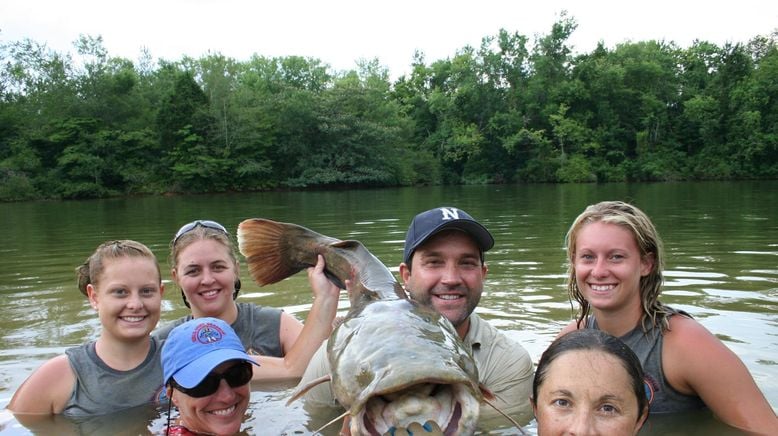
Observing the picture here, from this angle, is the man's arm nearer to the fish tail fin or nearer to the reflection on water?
the reflection on water

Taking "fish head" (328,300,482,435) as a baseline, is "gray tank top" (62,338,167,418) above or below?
below

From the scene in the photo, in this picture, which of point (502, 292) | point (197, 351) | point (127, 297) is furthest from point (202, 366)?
point (502, 292)

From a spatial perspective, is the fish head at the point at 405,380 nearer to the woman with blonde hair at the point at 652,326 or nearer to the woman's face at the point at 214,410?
the woman's face at the point at 214,410

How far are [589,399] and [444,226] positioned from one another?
3.56ft

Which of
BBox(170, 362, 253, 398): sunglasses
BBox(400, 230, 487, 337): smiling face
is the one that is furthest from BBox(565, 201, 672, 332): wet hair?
BBox(170, 362, 253, 398): sunglasses

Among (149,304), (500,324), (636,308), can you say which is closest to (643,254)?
(636,308)

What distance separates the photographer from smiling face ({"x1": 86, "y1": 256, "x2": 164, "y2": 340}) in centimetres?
370

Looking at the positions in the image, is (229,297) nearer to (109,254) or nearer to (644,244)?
(109,254)

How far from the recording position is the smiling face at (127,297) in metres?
3.70

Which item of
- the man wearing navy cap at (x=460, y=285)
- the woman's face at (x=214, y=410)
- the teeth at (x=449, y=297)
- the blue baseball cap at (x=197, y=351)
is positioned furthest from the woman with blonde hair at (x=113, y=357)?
the teeth at (x=449, y=297)

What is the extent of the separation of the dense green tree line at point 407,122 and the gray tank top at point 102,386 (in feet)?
118

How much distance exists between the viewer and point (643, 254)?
3.59 metres

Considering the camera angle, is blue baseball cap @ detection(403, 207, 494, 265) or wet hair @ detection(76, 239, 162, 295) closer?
blue baseball cap @ detection(403, 207, 494, 265)

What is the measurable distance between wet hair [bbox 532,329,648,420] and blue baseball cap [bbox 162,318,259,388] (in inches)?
51.0
